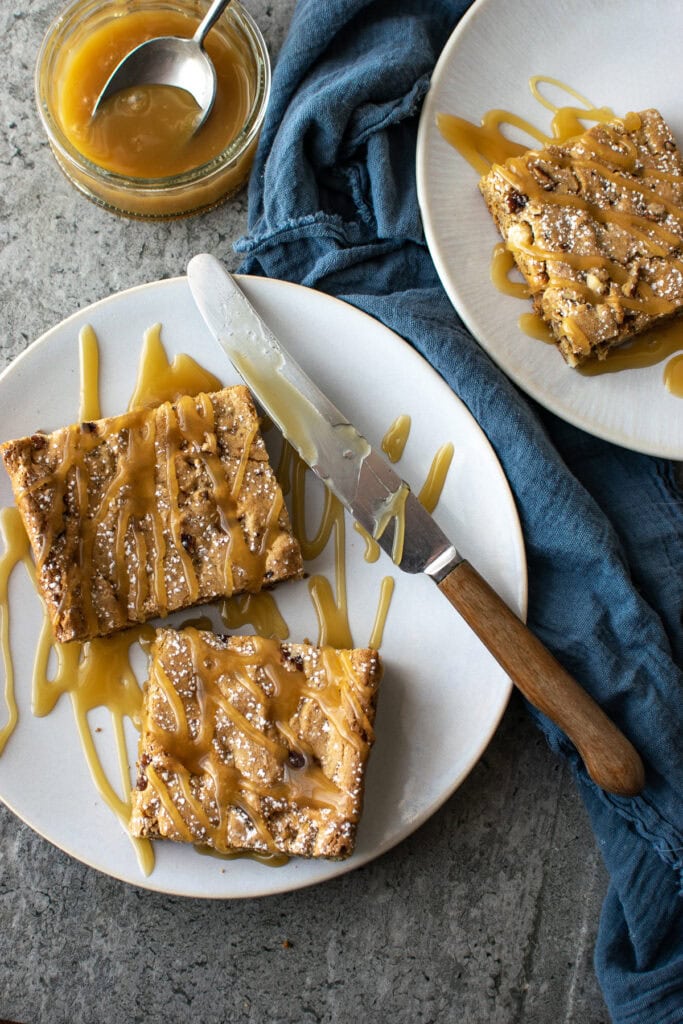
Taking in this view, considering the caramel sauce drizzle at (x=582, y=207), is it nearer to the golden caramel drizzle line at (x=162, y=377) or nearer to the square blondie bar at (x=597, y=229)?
the square blondie bar at (x=597, y=229)

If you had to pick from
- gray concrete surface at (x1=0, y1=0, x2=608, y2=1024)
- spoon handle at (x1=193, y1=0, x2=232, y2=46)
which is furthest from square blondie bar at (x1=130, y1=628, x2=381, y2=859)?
spoon handle at (x1=193, y1=0, x2=232, y2=46)

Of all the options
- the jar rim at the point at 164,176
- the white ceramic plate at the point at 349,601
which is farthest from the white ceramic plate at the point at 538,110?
the jar rim at the point at 164,176

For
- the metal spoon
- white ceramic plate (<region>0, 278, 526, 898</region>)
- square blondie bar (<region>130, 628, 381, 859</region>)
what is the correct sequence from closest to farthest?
1. square blondie bar (<region>130, 628, 381, 859</region>)
2. white ceramic plate (<region>0, 278, 526, 898</region>)
3. the metal spoon

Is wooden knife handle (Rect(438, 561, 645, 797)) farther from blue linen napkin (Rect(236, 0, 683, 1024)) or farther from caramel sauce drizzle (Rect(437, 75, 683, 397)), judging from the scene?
caramel sauce drizzle (Rect(437, 75, 683, 397))

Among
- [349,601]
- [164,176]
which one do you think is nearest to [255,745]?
[349,601]

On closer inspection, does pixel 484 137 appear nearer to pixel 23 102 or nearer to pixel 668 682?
pixel 23 102

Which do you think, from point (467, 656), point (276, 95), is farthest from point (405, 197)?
point (467, 656)
